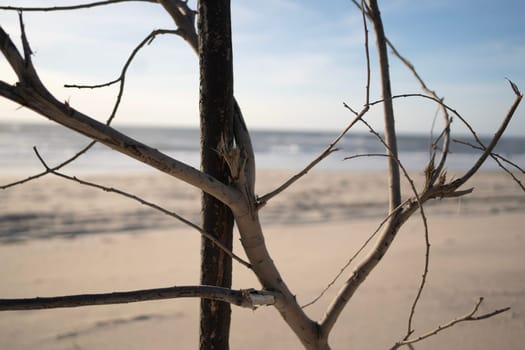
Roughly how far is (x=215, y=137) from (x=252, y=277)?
322 centimetres

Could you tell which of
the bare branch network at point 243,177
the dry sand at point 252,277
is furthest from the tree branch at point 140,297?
the dry sand at point 252,277

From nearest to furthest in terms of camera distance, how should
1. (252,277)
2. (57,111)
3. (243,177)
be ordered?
(57,111)
(243,177)
(252,277)

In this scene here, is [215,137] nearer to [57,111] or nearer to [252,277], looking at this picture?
[57,111]

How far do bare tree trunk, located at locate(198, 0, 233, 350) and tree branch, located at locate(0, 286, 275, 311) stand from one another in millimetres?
166

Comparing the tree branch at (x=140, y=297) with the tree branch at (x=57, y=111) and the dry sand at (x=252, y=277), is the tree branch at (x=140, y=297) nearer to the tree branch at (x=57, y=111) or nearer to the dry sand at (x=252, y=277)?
the tree branch at (x=57, y=111)

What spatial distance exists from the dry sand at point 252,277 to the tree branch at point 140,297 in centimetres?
63

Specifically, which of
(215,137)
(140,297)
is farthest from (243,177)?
(140,297)

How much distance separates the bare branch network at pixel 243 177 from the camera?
0.66 m

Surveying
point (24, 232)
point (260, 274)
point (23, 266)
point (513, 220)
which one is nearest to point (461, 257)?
point (513, 220)

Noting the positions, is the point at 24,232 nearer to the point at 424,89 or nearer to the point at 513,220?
the point at 424,89

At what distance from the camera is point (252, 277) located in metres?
4.06

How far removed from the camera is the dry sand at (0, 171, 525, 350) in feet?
9.50

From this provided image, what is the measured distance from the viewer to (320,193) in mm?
9398

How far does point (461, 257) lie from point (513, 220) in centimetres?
285
